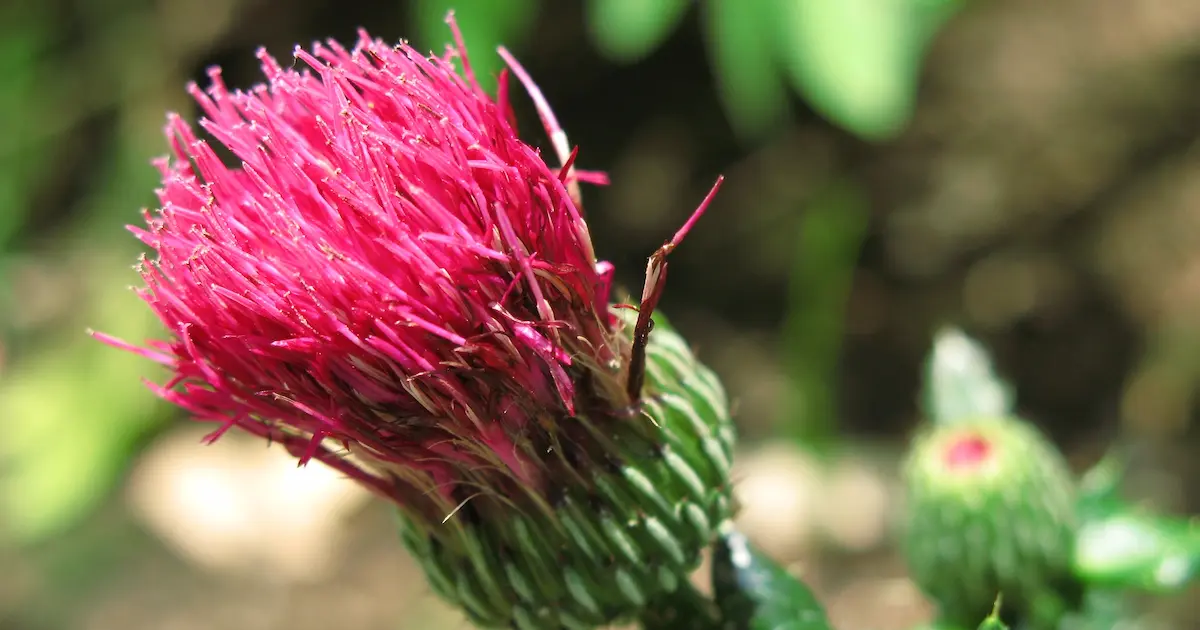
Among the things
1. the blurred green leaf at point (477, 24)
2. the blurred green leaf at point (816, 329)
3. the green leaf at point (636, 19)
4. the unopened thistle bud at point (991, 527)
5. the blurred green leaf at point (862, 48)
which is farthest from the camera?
the blurred green leaf at point (816, 329)

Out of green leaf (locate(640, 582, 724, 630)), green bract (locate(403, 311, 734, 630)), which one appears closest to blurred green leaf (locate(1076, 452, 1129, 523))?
green leaf (locate(640, 582, 724, 630))

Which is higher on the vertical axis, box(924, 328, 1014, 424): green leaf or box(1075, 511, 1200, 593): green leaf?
box(924, 328, 1014, 424): green leaf

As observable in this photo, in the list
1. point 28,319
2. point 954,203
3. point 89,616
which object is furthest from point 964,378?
point 28,319

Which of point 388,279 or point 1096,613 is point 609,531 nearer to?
point 388,279

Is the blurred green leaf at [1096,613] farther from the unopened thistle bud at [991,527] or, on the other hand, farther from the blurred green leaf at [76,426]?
the blurred green leaf at [76,426]

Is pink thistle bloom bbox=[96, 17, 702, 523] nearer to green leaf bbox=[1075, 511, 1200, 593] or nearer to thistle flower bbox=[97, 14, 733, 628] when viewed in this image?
thistle flower bbox=[97, 14, 733, 628]

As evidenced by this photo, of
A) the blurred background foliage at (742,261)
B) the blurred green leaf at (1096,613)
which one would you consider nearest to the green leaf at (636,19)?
the blurred background foliage at (742,261)

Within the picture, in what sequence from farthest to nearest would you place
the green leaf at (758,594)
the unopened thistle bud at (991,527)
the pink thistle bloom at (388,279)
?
1. the unopened thistle bud at (991,527)
2. the green leaf at (758,594)
3. the pink thistle bloom at (388,279)
